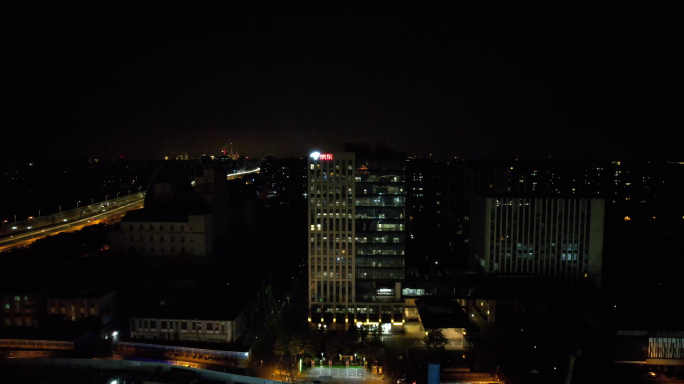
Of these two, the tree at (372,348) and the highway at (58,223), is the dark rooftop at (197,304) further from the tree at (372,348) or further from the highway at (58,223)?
the highway at (58,223)

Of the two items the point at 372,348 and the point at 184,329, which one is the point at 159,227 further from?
the point at 372,348

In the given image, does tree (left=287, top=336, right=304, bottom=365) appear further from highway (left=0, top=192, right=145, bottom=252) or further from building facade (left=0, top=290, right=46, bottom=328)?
highway (left=0, top=192, right=145, bottom=252)

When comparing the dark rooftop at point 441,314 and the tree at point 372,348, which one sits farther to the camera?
the dark rooftop at point 441,314

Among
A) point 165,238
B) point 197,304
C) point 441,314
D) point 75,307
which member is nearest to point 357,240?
point 441,314

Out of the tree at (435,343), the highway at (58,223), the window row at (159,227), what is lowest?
the tree at (435,343)

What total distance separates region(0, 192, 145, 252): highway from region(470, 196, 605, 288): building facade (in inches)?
1744

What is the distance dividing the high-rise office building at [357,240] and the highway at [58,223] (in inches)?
1242

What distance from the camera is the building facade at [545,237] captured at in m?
35.7

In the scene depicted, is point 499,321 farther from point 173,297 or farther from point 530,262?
point 173,297

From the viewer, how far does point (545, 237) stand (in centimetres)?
3622

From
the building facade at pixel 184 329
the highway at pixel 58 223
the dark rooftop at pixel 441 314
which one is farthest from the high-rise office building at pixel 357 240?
the highway at pixel 58 223

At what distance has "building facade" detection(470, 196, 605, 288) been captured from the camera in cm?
3569

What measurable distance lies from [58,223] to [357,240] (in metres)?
41.9

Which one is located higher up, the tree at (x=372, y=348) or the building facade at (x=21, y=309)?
the building facade at (x=21, y=309)
